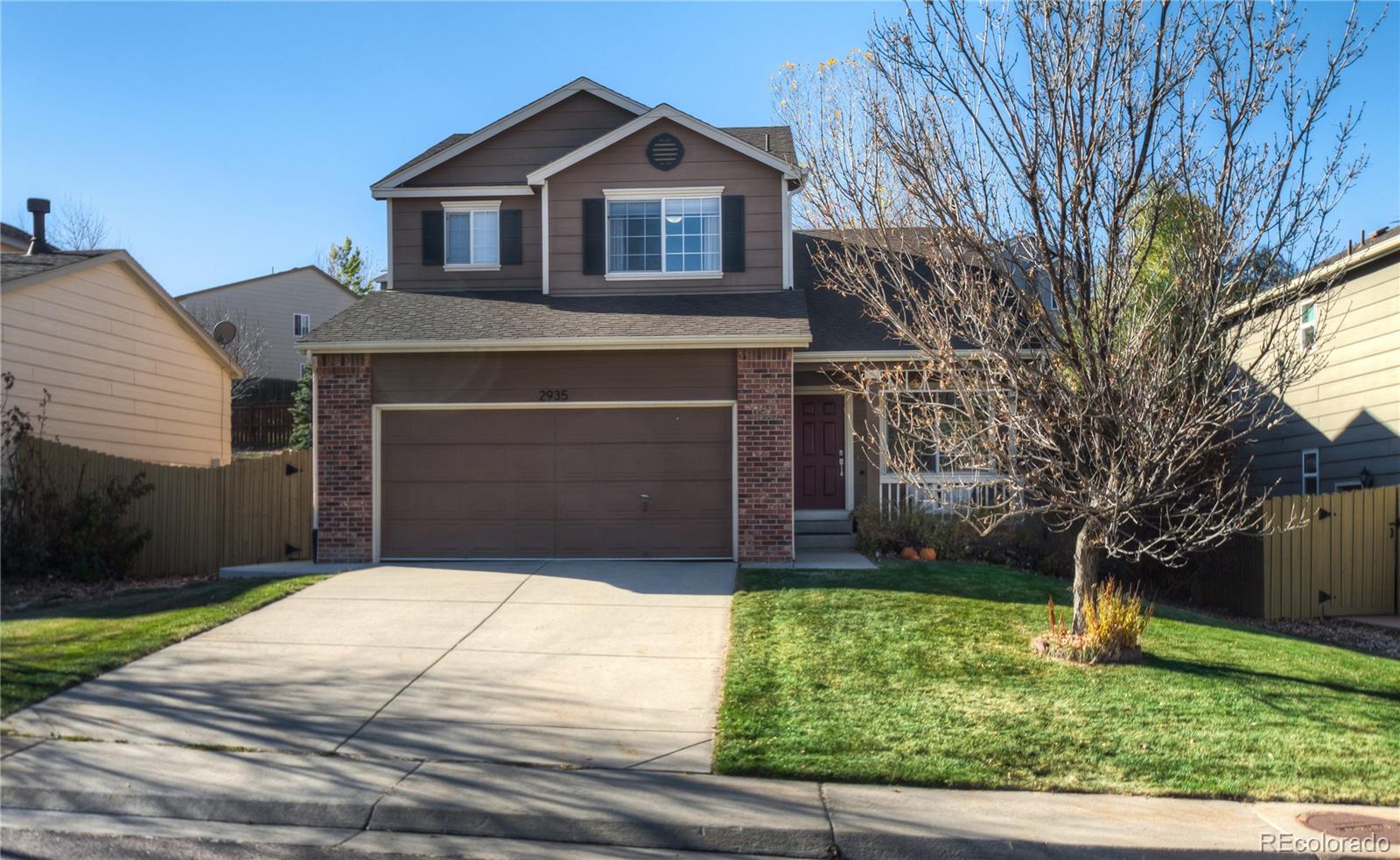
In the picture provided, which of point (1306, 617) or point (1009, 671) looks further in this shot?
point (1306, 617)

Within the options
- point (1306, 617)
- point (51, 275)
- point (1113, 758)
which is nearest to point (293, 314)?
point (51, 275)

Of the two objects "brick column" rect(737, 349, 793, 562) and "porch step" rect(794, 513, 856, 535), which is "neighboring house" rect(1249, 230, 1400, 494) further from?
"brick column" rect(737, 349, 793, 562)

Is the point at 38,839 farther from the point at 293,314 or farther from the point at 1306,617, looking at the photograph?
the point at 293,314

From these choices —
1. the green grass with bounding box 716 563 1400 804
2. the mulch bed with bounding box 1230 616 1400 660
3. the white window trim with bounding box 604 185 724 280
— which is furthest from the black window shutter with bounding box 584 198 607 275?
the mulch bed with bounding box 1230 616 1400 660

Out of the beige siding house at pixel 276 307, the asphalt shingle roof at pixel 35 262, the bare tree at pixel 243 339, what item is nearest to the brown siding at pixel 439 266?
the asphalt shingle roof at pixel 35 262

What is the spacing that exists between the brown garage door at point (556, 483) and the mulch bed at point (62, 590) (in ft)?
9.19

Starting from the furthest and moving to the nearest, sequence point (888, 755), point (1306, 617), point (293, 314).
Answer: point (293, 314)
point (1306, 617)
point (888, 755)

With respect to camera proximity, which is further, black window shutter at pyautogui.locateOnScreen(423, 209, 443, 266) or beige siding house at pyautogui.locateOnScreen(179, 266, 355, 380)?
beige siding house at pyautogui.locateOnScreen(179, 266, 355, 380)

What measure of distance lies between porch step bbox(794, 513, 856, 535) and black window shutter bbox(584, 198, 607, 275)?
15.6 ft

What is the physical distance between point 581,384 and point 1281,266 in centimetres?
828

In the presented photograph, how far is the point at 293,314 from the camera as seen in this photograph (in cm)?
3744

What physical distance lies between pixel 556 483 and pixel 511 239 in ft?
15.0

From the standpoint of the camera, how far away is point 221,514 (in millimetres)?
15398

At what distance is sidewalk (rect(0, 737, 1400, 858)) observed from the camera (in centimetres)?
595
